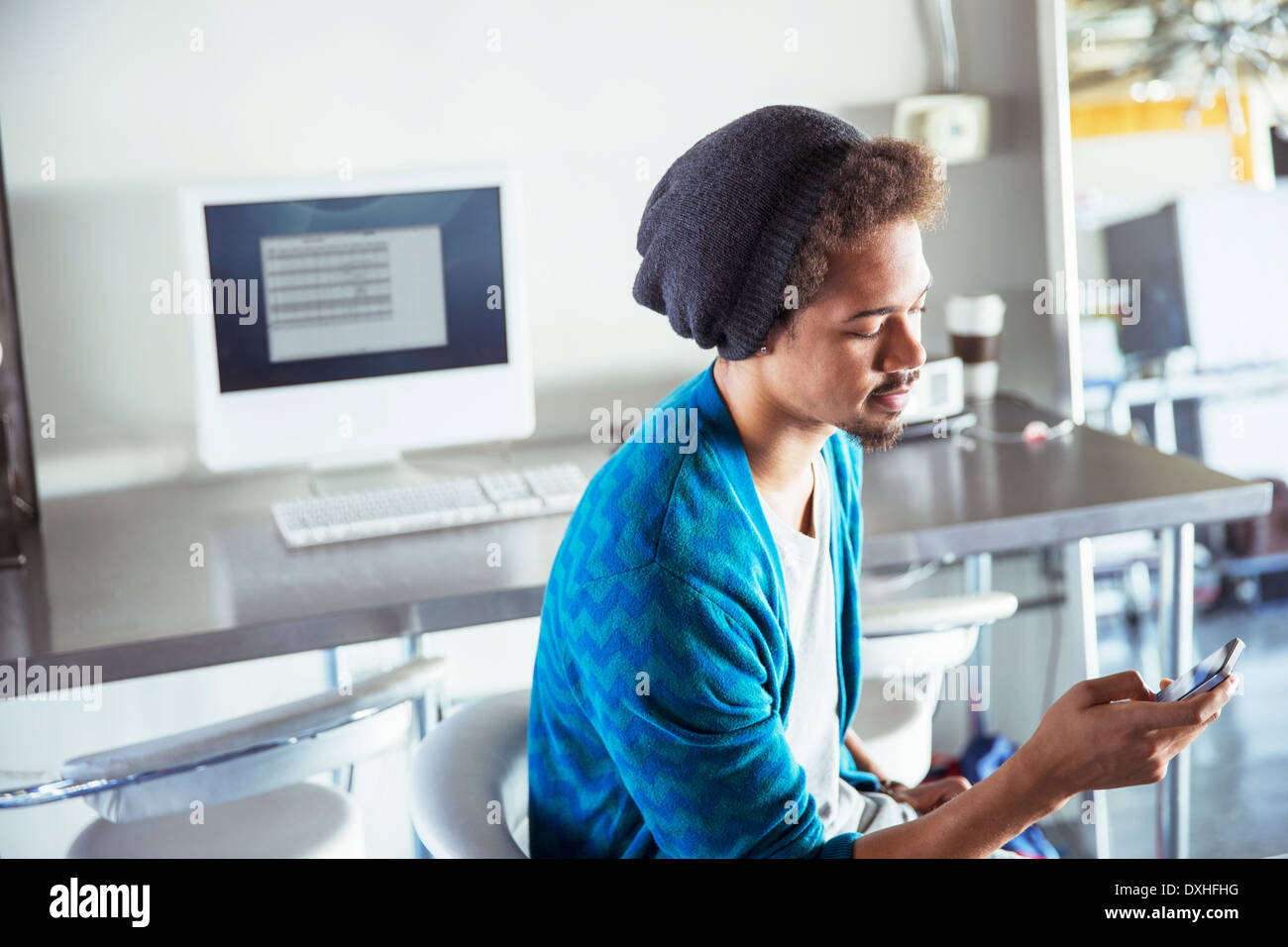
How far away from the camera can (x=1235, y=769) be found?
2.71m

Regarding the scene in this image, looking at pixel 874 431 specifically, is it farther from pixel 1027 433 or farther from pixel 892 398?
pixel 1027 433

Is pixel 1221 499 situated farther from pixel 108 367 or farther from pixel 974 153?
pixel 108 367

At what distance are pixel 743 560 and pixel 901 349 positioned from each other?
9.1 inches

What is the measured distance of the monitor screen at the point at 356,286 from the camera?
6.57 feet

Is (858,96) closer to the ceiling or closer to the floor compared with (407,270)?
closer to the ceiling

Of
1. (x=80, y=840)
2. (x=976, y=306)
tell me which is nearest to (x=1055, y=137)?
(x=976, y=306)

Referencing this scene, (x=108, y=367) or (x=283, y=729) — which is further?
(x=108, y=367)

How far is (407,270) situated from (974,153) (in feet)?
3.48

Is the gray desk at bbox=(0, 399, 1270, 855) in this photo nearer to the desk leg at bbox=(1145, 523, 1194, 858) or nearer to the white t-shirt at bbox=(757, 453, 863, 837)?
the desk leg at bbox=(1145, 523, 1194, 858)

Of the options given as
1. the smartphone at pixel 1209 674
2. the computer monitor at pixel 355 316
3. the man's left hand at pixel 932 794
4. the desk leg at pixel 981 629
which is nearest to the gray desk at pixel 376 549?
the computer monitor at pixel 355 316

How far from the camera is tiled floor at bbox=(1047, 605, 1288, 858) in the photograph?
8.14ft

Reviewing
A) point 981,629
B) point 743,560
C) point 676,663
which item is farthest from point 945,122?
point 676,663

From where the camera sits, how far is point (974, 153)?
243 cm

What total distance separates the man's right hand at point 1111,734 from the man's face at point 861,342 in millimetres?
290
